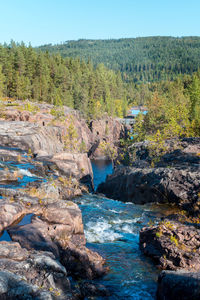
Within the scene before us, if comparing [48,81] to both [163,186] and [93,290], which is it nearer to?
[163,186]

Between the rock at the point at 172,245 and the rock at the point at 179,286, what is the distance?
249 centimetres

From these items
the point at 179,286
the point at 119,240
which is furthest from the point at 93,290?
the point at 119,240

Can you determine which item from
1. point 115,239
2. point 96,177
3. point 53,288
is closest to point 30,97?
point 96,177

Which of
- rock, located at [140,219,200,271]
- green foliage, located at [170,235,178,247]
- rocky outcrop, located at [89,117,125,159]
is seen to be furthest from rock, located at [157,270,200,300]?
rocky outcrop, located at [89,117,125,159]

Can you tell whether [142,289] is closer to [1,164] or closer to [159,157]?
[1,164]

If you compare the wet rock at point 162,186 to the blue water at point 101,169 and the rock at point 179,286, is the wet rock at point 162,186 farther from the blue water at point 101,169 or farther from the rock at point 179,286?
the blue water at point 101,169

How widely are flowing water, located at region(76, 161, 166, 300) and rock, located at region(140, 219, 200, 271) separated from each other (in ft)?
1.76

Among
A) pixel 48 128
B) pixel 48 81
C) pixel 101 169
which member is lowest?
pixel 101 169

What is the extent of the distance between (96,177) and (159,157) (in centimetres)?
2973

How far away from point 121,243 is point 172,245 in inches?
124

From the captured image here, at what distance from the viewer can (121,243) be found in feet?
45.1

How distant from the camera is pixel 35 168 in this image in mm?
22828

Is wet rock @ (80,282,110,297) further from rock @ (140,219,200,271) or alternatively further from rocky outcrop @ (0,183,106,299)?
rock @ (140,219,200,271)

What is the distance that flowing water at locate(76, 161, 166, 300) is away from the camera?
10.0m
